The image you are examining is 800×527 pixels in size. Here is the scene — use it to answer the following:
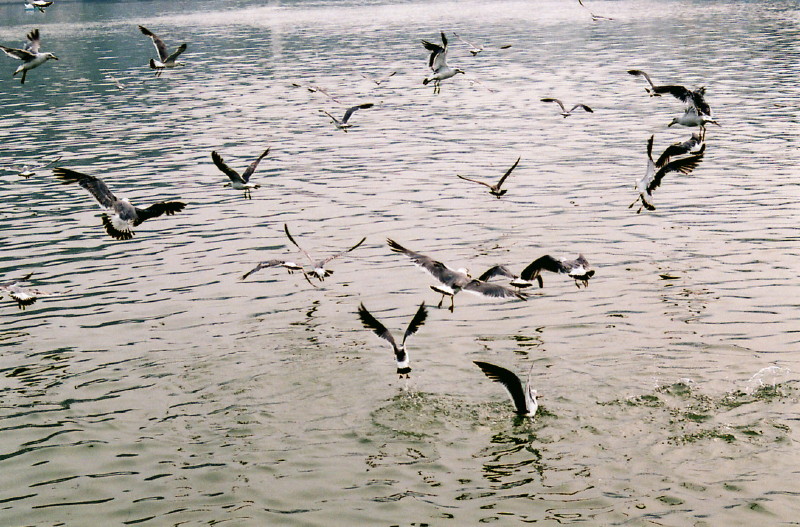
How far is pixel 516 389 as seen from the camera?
13.9 meters

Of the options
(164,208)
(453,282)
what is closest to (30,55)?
(164,208)

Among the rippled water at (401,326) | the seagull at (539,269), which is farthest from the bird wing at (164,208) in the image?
the seagull at (539,269)

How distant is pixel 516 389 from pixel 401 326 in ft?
16.5

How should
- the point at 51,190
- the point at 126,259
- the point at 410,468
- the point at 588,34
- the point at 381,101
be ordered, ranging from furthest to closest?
the point at 588,34 < the point at 381,101 < the point at 51,190 < the point at 126,259 < the point at 410,468

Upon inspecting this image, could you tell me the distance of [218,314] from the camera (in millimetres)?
19688

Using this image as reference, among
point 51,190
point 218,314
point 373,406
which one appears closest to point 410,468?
point 373,406

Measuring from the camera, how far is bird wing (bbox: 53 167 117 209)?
15.8 meters

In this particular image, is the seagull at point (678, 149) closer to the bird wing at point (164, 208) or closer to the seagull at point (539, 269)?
the seagull at point (539, 269)

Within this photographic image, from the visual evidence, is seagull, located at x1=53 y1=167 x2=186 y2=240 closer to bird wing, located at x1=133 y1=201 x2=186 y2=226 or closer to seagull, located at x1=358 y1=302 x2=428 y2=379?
bird wing, located at x1=133 y1=201 x2=186 y2=226

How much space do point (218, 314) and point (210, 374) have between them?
335 centimetres

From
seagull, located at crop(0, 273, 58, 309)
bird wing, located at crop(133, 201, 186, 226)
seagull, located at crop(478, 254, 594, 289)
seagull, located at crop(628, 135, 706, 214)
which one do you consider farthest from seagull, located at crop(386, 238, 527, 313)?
seagull, located at crop(0, 273, 58, 309)

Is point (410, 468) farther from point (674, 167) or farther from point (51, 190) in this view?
point (51, 190)

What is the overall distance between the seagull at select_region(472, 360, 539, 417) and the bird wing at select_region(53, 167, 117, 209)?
305 inches

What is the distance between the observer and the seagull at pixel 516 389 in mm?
13500
